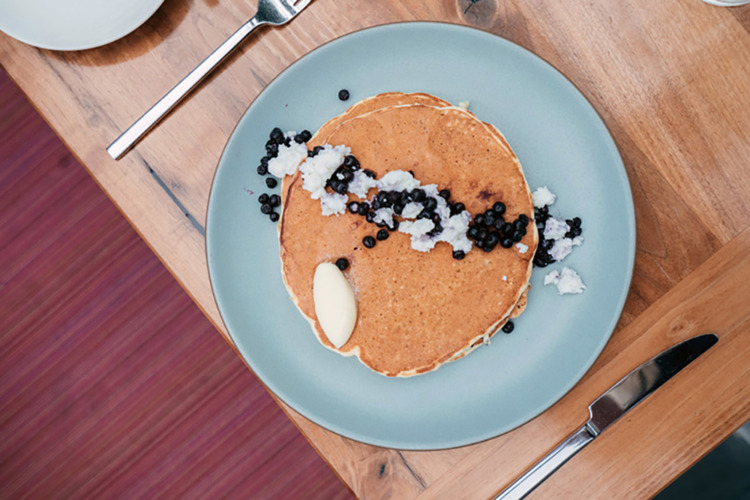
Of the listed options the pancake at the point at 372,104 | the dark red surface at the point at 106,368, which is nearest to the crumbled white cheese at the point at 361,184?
the pancake at the point at 372,104

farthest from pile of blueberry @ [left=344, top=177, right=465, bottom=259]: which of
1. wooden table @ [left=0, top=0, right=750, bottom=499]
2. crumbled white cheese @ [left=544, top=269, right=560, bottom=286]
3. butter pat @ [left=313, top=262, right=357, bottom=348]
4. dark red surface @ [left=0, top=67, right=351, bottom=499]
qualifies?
dark red surface @ [left=0, top=67, right=351, bottom=499]

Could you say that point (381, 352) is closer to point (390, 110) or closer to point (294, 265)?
point (294, 265)

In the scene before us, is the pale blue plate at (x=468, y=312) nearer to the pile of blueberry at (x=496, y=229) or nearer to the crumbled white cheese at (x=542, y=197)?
the crumbled white cheese at (x=542, y=197)

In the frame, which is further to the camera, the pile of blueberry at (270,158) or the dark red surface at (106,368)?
the dark red surface at (106,368)

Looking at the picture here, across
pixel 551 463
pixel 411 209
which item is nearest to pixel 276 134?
pixel 411 209

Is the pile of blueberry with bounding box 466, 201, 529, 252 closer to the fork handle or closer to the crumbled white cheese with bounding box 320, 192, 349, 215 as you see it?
the crumbled white cheese with bounding box 320, 192, 349, 215

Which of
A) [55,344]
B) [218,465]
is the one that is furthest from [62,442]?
[218,465]
